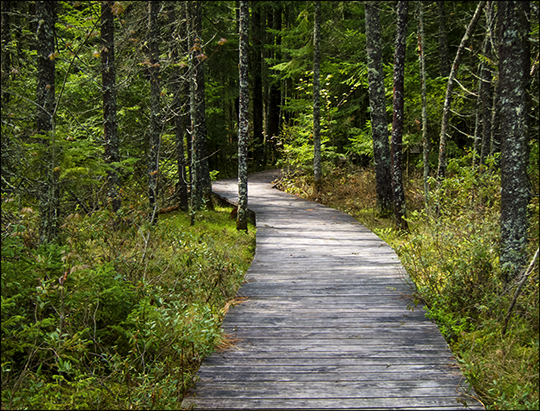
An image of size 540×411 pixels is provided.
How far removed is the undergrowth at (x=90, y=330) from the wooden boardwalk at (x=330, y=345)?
40 cm

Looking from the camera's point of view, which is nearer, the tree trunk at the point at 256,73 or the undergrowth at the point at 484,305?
the undergrowth at the point at 484,305

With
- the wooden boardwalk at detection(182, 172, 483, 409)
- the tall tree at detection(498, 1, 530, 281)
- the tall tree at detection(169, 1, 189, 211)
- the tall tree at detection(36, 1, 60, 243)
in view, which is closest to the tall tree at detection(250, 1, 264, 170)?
the tall tree at detection(169, 1, 189, 211)

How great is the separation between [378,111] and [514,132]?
7.34 metres

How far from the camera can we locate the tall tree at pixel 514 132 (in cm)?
466

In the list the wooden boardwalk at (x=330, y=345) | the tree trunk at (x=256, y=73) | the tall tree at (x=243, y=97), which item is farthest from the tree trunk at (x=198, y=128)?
the tree trunk at (x=256, y=73)

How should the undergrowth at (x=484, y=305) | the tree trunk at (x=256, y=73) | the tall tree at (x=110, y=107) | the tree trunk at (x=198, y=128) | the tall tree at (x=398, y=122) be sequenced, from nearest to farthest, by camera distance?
the undergrowth at (x=484, y=305), the tall tree at (x=110, y=107), the tall tree at (x=398, y=122), the tree trunk at (x=198, y=128), the tree trunk at (x=256, y=73)

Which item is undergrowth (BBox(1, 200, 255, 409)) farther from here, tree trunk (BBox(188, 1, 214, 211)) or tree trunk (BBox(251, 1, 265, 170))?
tree trunk (BBox(251, 1, 265, 170))

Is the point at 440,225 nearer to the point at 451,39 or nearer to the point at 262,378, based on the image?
the point at 262,378

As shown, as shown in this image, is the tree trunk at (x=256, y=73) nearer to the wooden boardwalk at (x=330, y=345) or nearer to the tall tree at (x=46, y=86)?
the wooden boardwalk at (x=330, y=345)

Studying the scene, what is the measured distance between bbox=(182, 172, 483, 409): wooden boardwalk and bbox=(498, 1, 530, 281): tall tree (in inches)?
54.7

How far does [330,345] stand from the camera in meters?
4.55

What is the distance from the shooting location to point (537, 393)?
3480mm

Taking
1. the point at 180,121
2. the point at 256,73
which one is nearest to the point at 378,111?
the point at 180,121

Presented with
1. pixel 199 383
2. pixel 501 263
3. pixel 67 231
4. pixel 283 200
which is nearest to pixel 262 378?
pixel 199 383
